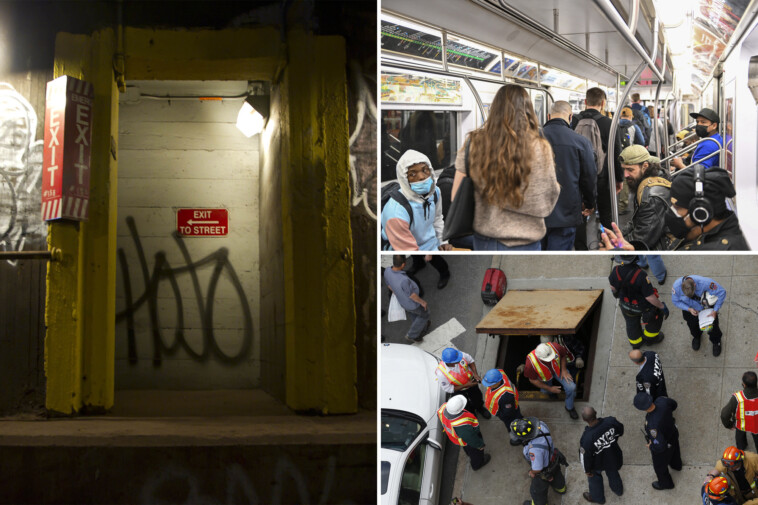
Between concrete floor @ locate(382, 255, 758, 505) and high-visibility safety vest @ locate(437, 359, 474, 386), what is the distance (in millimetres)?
63

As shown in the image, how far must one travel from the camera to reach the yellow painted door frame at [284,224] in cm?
411

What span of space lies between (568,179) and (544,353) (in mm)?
696

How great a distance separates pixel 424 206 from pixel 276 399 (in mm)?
3031

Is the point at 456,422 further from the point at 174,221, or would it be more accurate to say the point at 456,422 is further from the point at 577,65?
the point at 174,221

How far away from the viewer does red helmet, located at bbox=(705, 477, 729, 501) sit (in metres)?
2.48

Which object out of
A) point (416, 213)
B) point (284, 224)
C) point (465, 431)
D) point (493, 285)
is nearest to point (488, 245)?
point (493, 285)

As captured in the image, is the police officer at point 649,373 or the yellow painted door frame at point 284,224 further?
the yellow painted door frame at point 284,224

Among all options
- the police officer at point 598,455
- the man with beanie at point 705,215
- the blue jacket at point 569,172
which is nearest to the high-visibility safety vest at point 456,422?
the police officer at point 598,455

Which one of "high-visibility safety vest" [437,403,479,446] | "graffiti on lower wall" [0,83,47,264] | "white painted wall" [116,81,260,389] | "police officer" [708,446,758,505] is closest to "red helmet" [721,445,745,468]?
"police officer" [708,446,758,505]

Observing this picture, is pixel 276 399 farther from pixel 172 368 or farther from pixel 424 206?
pixel 424 206

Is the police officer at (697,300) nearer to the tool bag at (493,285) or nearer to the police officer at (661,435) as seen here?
the police officer at (661,435)

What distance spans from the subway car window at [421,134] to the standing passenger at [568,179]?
0.35 meters

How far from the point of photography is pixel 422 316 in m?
2.77

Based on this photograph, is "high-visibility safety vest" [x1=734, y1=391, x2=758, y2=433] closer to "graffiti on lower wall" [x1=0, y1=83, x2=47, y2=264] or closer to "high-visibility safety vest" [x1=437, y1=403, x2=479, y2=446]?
"high-visibility safety vest" [x1=437, y1=403, x2=479, y2=446]
